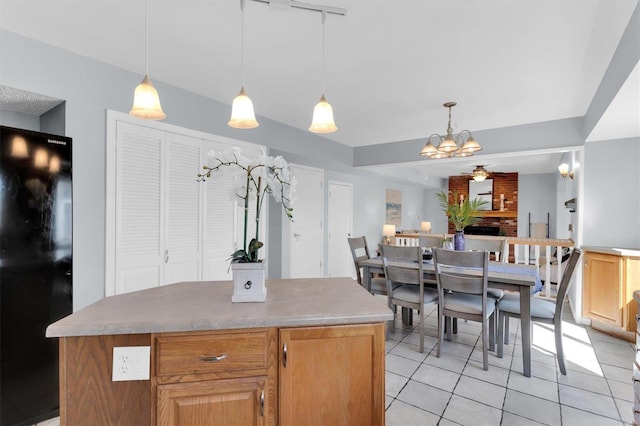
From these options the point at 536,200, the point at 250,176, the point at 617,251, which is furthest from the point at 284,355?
the point at 536,200

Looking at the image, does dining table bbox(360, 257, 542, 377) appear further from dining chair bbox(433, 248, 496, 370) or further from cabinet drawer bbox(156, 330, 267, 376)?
cabinet drawer bbox(156, 330, 267, 376)

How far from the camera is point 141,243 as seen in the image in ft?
8.98

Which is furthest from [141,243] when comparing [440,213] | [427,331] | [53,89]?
[440,213]

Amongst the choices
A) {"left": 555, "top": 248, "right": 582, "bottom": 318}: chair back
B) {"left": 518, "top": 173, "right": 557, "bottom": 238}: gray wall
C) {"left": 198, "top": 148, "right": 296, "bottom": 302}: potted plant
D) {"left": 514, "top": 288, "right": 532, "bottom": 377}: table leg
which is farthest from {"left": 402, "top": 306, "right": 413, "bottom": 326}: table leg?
{"left": 518, "top": 173, "right": 557, "bottom": 238}: gray wall

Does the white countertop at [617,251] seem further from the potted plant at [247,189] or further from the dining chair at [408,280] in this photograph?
the potted plant at [247,189]

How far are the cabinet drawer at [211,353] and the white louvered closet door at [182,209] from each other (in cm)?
195

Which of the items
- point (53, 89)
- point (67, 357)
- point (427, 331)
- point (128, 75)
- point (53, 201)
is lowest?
point (427, 331)

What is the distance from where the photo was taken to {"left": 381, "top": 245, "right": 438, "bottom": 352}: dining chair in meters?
2.93

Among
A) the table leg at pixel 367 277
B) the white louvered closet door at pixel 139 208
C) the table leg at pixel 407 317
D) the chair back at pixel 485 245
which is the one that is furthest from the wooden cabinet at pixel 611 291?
the white louvered closet door at pixel 139 208

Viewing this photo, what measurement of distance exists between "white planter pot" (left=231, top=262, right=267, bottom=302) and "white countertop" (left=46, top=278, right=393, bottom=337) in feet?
0.14

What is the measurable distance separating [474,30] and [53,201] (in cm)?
300

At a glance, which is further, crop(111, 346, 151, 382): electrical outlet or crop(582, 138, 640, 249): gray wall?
crop(582, 138, 640, 249): gray wall

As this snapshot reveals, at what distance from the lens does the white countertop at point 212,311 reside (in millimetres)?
1162

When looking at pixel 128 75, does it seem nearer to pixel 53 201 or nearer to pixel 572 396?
pixel 53 201
